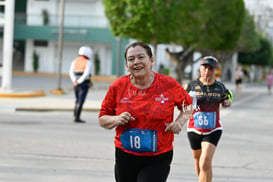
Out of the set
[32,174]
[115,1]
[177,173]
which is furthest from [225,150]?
[115,1]

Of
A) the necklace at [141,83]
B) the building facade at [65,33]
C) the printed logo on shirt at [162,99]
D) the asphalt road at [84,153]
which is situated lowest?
the asphalt road at [84,153]

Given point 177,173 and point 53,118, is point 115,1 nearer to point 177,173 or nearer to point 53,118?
point 53,118

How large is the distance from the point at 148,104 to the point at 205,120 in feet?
7.41

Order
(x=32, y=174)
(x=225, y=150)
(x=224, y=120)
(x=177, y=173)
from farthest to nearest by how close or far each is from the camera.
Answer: (x=224, y=120), (x=225, y=150), (x=177, y=173), (x=32, y=174)

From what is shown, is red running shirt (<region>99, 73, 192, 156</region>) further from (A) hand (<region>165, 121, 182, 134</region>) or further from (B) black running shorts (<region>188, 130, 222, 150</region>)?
(B) black running shorts (<region>188, 130, 222, 150</region>)

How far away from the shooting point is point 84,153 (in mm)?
8414

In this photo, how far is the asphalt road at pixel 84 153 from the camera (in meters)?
6.87

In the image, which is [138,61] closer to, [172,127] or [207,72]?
[172,127]

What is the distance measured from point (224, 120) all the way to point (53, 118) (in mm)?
5260

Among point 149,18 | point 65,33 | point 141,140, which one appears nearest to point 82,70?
point 141,140

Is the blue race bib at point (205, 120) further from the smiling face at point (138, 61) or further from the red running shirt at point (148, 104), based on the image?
the smiling face at point (138, 61)

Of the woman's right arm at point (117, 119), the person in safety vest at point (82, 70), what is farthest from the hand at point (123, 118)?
the person in safety vest at point (82, 70)

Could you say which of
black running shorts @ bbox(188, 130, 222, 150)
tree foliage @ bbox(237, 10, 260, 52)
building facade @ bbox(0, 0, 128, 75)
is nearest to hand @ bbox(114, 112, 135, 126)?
black running shorts @ bbox(188, 130, 222, 150)

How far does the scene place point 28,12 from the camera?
151 feet
